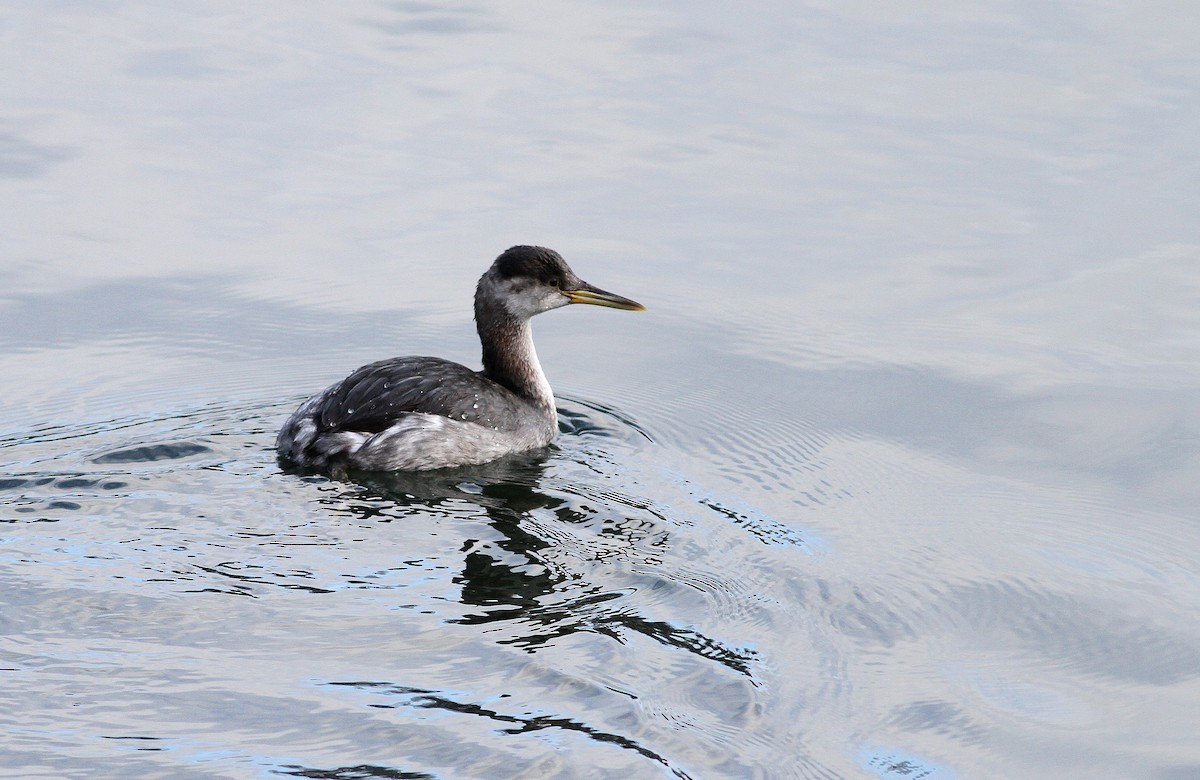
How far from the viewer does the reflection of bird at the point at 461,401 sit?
962 cm

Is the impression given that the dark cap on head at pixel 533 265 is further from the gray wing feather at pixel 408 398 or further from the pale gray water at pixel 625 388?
the pale gray water at pixel 625 388

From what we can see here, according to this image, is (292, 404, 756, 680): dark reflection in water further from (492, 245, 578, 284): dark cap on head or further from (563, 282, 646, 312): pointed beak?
(492, 245, 578, 284): dark cap on head

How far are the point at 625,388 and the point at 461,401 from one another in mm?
1450

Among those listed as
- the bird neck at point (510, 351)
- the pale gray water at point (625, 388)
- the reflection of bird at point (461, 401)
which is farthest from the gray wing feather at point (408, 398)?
the pale gray water at point (625, 388)

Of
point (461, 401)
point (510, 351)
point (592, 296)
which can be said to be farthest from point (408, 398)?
point (592, 296)

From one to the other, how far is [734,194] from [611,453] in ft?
14.0

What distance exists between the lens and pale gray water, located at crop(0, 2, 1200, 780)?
22.4 ft

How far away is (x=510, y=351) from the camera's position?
420 inches

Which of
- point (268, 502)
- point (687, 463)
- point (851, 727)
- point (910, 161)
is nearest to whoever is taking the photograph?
point (851, 727)

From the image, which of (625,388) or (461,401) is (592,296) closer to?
(625,388)

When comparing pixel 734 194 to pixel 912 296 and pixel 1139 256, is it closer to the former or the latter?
pixel 912 296

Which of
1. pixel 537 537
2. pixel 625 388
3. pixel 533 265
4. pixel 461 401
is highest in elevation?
pixel 533 265

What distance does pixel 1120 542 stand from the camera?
351 inches

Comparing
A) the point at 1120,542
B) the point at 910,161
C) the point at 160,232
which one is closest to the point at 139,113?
the point at 160,232
